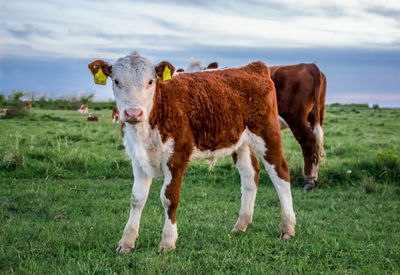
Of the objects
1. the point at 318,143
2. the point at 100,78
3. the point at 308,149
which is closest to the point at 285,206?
the point at 100,78

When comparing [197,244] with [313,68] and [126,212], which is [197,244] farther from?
[313,68]

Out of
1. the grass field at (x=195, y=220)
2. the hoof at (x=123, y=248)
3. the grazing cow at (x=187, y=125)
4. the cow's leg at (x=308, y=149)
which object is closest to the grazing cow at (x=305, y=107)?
the cow's leg at (x=308, y=149)

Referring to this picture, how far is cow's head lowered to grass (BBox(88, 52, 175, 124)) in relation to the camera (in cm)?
464

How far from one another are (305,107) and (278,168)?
13.9 ft

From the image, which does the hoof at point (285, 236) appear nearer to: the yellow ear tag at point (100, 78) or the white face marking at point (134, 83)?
the white face marking at point (134, 83)

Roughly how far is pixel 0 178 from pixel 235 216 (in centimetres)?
537

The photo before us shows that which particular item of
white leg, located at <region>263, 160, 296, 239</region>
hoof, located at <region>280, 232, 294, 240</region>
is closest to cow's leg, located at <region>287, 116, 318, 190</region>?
white leg, located at <region>263, 160, 296, 239</region>

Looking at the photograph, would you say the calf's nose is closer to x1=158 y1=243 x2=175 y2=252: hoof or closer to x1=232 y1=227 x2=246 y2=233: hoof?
x1=158 y1=243 x2=175 y2=252: hoof

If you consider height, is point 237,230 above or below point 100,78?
below

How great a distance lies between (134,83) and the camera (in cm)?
479

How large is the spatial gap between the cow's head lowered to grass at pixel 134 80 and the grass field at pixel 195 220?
5.47ft

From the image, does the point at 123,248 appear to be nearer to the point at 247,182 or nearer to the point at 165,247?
the point at 165,247

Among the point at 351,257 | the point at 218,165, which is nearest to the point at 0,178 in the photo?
the point at 218,165

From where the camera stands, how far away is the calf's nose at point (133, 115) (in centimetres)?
455
